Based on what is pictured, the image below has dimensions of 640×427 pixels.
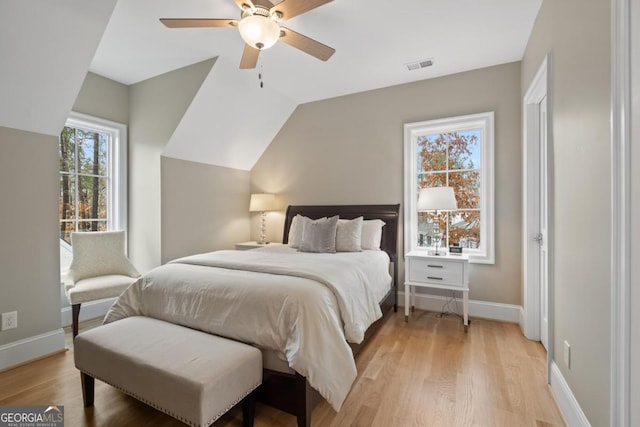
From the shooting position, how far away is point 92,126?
3.49m

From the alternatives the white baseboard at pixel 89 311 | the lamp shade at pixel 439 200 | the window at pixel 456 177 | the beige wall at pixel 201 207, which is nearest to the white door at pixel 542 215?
the window at pixel 456 177

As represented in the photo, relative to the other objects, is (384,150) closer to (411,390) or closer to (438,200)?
(438,200)

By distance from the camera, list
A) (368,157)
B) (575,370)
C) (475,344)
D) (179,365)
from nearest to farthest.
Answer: (179,365) < (575,370) < (475,344) < (368,157)

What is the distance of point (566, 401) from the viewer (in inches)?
66.1

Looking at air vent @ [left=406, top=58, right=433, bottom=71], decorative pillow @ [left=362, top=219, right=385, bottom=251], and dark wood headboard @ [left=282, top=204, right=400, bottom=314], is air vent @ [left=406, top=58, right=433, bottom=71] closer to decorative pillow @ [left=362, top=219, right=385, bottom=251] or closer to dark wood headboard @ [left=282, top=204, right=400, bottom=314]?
dark wood headboard @ [left=282, top=204, right=400, bottom=314]

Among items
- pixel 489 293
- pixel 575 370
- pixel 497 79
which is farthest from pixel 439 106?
pixel 575 370

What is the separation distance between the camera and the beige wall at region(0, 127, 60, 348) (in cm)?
230

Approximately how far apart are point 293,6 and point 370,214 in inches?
96.6

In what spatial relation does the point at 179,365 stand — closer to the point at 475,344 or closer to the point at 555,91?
the point at 475,344

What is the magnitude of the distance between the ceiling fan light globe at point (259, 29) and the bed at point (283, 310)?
156cm

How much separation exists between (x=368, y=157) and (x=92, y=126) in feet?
11.1

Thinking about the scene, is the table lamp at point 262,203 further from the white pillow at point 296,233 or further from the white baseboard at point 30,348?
the white baseboard at point 30,348

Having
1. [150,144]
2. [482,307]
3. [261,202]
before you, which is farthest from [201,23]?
[482,307]

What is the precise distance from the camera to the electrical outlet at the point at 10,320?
7.46 ft
